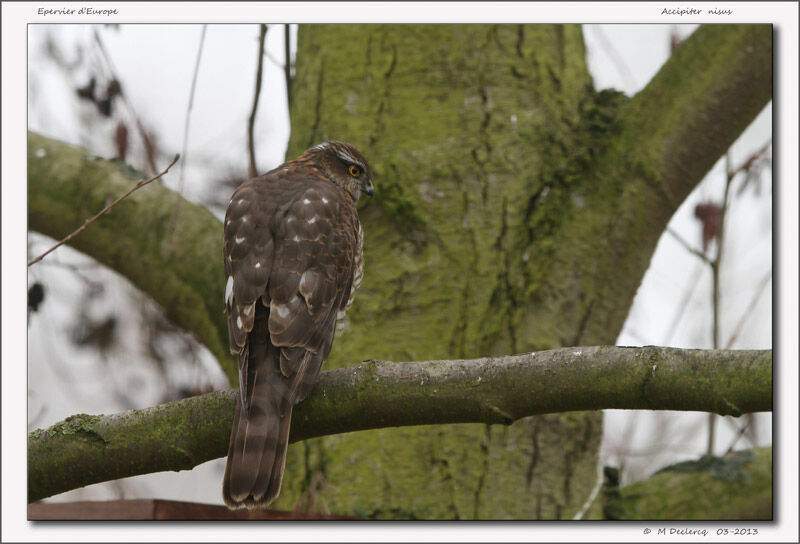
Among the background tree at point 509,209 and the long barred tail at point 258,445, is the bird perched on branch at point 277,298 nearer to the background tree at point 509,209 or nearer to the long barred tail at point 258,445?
the long barred tail at point 258,445

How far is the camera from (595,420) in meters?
Answer: 2.96

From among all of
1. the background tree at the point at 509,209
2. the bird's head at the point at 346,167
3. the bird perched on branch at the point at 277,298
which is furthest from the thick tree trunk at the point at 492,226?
the bird perched on branch at the point at 277,298

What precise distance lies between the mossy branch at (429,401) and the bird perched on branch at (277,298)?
0.07m

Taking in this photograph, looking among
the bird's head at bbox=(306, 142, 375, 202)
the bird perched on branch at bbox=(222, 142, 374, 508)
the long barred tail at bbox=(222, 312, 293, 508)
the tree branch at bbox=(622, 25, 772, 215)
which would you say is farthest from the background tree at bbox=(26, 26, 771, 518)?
the long barred tail at bbox=(222, 312, 293, 508)

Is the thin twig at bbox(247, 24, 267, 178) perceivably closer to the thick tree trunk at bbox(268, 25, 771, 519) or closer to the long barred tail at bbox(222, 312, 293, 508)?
the thick tree trunk at bbox(268, 25, 771, 519)

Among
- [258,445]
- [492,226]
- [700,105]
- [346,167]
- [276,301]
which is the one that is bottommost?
[258,445]

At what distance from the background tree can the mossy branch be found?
0.99 metres

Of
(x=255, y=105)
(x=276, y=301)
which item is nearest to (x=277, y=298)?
(x=276, y=301)

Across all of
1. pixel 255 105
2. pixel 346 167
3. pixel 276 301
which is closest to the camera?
pixel 276 301

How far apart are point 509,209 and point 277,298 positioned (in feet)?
3.75

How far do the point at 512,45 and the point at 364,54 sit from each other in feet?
1.90

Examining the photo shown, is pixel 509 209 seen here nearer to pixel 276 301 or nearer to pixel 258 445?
pixel 276 301

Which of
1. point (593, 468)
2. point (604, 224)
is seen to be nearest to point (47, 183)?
Answer: point (604, 224)

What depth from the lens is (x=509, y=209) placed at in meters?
2.99
